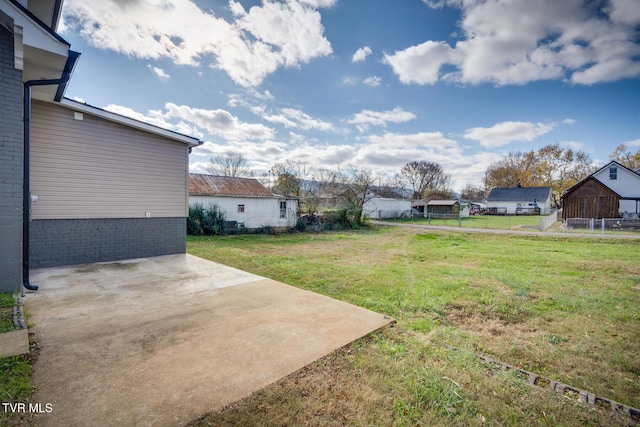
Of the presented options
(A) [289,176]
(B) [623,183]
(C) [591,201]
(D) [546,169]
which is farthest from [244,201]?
(D) [546,169]

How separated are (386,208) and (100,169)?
90.7 ft

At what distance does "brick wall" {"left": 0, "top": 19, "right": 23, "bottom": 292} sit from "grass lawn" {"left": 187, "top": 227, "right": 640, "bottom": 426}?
13.4 feet

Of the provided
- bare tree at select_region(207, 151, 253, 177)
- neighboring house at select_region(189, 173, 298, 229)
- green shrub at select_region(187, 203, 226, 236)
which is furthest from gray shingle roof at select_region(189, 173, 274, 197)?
bare tree at select_region(207, 151, 253, 177)

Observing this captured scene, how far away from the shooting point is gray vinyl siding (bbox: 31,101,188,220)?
6.09 m

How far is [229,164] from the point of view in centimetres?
3588

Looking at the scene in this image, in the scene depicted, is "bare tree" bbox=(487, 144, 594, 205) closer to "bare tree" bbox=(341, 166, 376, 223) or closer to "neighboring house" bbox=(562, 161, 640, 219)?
"neighboring house" bbox=(562, 161, 640, 219)

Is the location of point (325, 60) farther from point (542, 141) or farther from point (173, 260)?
point (542, 141)

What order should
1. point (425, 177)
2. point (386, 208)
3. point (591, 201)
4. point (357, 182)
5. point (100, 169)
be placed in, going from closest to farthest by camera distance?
1. point (100, 169)
2. point (591, 201)
3. point (357, 182)
4. point (386, 208)
5. point (425, 177)

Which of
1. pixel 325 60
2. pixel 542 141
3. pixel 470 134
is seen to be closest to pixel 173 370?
pixel 325 60

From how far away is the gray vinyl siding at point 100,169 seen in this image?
6.09 m

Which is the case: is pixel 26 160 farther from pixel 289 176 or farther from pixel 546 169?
pixel 546 169

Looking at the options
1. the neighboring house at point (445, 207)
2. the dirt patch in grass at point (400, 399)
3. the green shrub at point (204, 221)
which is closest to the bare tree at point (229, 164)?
the green shrub at point (204, 221)

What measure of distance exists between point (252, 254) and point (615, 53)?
41.8 feet

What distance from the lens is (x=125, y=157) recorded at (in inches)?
282
